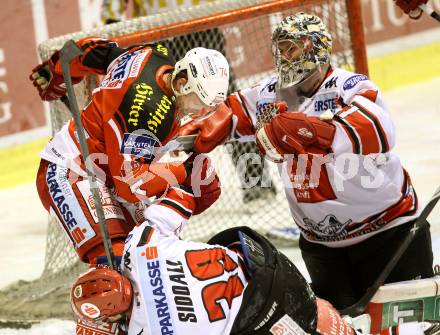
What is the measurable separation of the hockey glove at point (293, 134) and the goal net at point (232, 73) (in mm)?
1278

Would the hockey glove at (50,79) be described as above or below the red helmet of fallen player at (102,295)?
above

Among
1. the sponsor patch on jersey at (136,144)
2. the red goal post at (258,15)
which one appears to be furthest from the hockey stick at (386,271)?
the red goal post at (258,15)

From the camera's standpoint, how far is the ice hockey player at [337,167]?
296 cm

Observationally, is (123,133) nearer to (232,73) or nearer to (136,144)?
(136,144)

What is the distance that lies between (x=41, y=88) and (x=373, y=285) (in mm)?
1282

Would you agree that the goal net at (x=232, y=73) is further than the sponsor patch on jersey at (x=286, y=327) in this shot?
Yes

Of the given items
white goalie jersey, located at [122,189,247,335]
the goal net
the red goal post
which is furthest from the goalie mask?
the red goal post

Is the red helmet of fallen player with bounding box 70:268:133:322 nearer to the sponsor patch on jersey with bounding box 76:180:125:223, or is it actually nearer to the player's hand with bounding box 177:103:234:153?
the sponsor patch on jersey with bounding box 76:180:125:223

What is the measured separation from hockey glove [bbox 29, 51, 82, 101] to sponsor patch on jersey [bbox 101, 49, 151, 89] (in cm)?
26

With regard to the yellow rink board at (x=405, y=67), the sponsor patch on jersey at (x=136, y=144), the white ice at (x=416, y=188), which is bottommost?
the yellow rink board at (x=405, y=67)

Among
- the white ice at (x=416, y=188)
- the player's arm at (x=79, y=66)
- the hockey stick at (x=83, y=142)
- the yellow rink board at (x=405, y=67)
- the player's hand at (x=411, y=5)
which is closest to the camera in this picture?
the hockey stick at (x=83, y=142)

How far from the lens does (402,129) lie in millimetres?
6348

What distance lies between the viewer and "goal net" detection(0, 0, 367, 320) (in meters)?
4.11

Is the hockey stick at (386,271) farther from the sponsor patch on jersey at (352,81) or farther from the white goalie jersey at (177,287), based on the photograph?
the white goalie jersey at (177,287)
